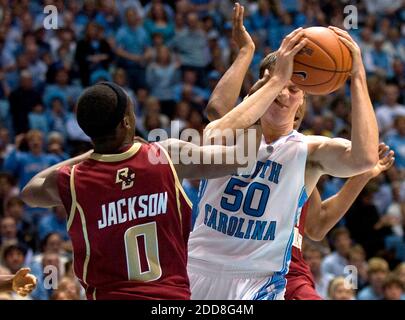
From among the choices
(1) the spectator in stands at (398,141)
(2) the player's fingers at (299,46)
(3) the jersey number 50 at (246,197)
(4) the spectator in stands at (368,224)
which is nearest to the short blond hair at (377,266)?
(4) the spectator in stands at (368,224)

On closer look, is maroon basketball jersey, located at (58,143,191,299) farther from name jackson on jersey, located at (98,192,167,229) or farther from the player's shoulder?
the player's shoulder

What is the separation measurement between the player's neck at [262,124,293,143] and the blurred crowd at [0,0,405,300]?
3942mm

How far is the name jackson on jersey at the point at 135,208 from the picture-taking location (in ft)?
15.0

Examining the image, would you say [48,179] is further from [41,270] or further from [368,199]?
[368,199]

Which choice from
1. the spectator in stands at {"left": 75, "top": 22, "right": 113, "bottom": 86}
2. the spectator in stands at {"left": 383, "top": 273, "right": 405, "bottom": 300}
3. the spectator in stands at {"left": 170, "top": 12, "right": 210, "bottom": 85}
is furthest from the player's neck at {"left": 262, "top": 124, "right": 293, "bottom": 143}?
the spectator in stands at {"left": 170, "top": 12, "right": 210, "bottom": 85}

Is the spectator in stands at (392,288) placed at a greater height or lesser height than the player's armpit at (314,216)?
lesser

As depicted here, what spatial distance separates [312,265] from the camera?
10273mm

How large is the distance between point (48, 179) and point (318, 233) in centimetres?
238

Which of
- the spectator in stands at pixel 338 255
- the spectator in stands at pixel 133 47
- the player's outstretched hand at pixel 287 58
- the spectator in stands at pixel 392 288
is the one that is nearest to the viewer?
the player's outstretched hand at pixel 287 58

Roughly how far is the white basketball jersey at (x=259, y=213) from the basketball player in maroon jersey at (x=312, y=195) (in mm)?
321

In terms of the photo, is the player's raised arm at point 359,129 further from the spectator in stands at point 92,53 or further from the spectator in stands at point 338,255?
the spectator in stands at point 92,53

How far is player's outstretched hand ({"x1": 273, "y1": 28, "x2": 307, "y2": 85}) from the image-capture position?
201 inches

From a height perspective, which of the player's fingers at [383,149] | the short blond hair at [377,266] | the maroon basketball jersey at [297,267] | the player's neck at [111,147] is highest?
the player's neck at [111,147]
